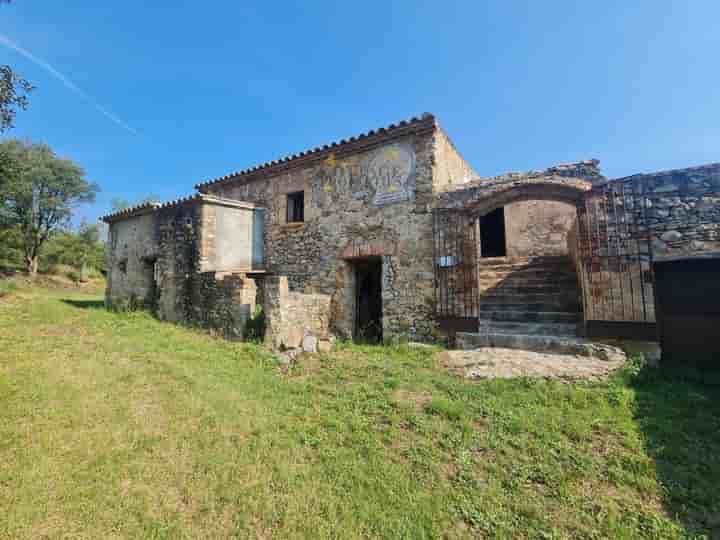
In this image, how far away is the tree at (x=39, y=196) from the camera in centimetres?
2192

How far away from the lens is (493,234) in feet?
38.3

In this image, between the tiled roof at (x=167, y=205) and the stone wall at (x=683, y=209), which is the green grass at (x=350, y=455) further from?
the tiled roof at (x=167, y=205)

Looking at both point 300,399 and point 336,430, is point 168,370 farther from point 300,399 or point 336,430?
point 336,430

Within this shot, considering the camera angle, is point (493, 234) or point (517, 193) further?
point (493, 234)

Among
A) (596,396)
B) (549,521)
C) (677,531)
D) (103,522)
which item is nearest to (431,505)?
(549,521)

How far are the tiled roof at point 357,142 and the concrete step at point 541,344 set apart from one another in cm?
485

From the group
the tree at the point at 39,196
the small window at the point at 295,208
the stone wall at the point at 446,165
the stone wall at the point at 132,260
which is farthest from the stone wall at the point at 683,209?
the tree at the point at 39,196

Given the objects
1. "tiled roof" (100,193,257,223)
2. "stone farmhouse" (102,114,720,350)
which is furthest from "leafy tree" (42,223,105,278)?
"stone farmhouse" (102,114,720,350)

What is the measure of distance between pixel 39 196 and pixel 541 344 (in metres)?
33.1

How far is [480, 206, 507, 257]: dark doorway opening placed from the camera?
11375 millimetres

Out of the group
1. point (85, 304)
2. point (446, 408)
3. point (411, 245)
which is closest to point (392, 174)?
point (411, 245)

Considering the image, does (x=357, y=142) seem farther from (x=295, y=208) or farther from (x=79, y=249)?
(x=79, y=249)

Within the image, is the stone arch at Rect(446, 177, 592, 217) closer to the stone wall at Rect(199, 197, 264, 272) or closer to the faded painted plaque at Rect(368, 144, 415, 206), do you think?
the faded painted plaque at Rect(368, 144, 415, 206)

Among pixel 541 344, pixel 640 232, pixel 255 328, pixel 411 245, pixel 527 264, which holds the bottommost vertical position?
pixel 541 344
